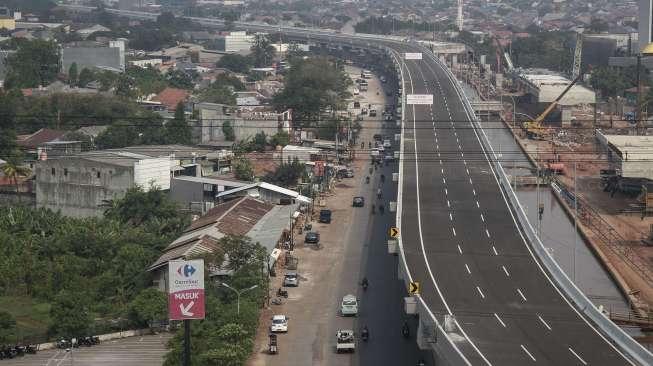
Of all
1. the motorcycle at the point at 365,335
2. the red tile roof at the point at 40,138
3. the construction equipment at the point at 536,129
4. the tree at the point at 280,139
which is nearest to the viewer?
the motorcycle at the point at 365,335

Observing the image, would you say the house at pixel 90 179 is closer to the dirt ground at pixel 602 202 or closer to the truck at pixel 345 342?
the dirt ground at pixel 602 202

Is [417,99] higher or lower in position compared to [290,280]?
higher

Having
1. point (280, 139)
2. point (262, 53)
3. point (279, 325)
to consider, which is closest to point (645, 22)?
point (262, 53)

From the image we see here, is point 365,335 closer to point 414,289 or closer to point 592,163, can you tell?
point 414,289

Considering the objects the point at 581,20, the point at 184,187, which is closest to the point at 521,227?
the point at 184,187

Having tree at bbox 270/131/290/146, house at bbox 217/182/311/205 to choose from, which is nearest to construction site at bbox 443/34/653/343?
house at bbox 217/182/311/205

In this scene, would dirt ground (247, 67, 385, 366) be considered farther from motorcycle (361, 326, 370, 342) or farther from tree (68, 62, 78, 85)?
tree (68, 62, 78, 85)

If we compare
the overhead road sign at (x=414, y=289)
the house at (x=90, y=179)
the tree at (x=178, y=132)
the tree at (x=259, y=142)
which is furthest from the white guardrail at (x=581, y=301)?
the tree at (x=178, y=132)
